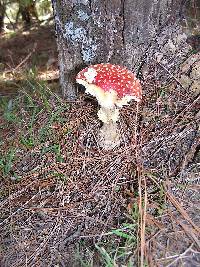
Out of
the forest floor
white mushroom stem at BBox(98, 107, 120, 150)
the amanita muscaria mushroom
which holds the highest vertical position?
the amanita muscaria mushroom

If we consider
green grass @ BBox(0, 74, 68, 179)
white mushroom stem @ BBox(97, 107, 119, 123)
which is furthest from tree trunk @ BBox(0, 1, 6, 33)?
white mushroom stem @ BBox(97, 107, 119, 123)

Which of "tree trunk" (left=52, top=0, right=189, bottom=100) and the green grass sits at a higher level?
"tree trunk" (left=52, top=0, right=189, bottom=100)

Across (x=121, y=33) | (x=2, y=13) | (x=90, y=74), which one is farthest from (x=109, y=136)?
(x=2, y=13)

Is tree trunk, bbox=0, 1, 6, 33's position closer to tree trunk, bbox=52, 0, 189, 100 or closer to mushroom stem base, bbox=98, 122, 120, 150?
tree trunk, bbox=52, 0, 189, 100

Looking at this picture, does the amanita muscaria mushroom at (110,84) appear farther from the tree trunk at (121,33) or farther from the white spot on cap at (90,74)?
the tree trunk at (121,33)

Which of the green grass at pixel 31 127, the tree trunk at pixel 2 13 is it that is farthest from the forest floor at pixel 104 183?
the tree trunk at pixel 2 13
